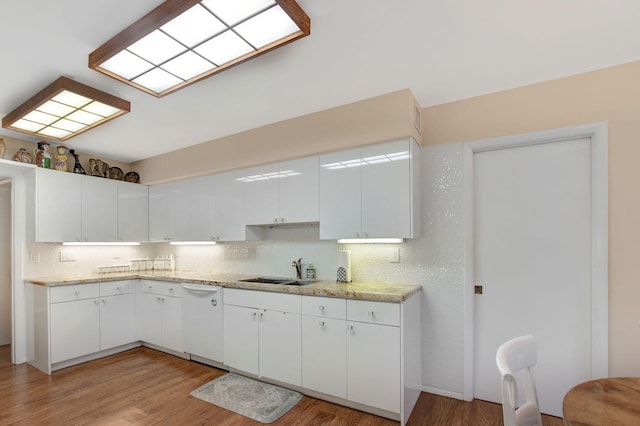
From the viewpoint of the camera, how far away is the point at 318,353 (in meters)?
2.63

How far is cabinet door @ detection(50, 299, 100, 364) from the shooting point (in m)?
3.35

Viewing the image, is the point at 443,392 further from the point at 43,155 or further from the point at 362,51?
the point at 43,155

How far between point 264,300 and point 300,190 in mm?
1113

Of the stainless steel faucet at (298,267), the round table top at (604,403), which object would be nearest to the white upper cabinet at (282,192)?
the stainless steel faucet at (298,267)

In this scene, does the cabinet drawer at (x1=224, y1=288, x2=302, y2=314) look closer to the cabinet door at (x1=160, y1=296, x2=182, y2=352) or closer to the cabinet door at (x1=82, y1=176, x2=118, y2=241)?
the cabinet door at (x1=160, y1=296, x2=182, y2=352)

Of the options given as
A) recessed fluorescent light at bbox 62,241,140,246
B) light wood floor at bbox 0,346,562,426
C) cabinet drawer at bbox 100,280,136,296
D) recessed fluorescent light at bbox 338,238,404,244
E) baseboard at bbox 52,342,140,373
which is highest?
recessed fluorescent light at bbox 338,238,404,244

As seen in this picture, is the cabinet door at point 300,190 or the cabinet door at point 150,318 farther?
the cabinet door at point 150,318

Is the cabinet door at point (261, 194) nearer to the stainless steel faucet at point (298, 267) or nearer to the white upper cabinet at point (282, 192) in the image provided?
the white upper cabinet at point (282, 192)

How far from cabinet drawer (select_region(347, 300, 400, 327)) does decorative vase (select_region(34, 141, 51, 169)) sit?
12.8 feet

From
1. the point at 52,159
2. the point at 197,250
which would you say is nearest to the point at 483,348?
the point at 197,250

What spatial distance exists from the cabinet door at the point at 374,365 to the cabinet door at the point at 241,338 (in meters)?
1.00

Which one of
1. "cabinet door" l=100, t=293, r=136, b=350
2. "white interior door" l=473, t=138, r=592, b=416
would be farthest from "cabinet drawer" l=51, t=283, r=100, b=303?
"white interior door" l=473, t=138, r=592, b=416

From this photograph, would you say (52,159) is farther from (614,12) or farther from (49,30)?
(614,12)

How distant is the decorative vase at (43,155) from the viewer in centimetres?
369
